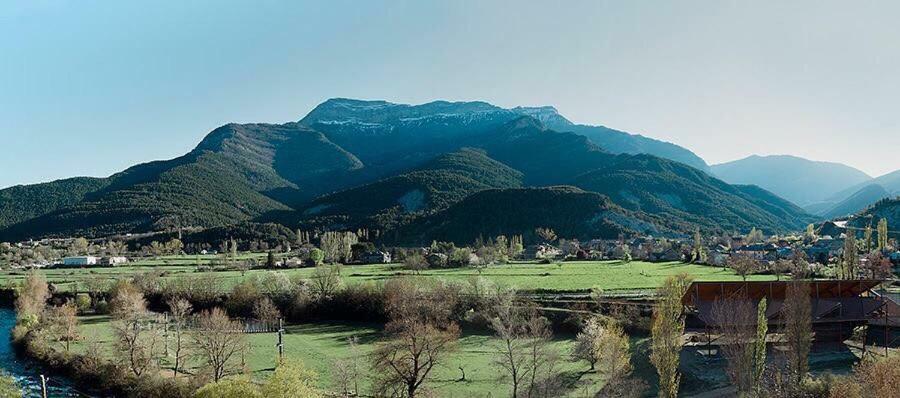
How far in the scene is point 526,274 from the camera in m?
94.0

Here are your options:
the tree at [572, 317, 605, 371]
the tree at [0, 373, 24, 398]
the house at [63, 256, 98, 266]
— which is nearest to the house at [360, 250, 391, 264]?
the house at [63, 256, 98, 266]

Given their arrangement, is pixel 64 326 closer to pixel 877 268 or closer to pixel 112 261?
pixel 112 261

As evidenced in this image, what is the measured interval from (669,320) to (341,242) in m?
111

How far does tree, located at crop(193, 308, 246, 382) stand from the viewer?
46375mm

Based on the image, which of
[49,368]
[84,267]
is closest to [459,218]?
[84,267]

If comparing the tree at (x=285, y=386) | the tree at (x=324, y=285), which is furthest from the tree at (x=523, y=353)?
the tree at (x=324, y=285)

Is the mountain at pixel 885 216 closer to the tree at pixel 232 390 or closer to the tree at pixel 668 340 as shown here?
the tree at pixel 668 340

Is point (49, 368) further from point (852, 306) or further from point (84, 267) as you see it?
point (84, 267)

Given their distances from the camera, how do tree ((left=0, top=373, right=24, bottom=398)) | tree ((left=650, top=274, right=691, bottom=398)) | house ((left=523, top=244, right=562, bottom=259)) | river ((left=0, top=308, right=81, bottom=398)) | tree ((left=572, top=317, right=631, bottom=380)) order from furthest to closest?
house ((left=523, top=244, right=562, bottom=259)) < river ((left=0, top=308, right=81, bottom=398)) < tree ((left=572, top=317, right=631, bottom=380)) < tree ((left=650, top=274, right=691, bottom=398)) < tree ((left=0, top=373, right=24, bottom=398))

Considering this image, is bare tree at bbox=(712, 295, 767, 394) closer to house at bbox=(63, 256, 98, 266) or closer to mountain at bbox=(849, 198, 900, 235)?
house at bbox=(63, 256, 98, 266)

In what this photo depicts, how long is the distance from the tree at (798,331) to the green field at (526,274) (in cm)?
3795

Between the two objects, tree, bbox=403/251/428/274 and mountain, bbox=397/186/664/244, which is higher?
mountain, bbox=397/186/664/244

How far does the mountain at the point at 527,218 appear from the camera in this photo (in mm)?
167250

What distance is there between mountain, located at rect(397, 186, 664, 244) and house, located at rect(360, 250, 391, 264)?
32670mm
